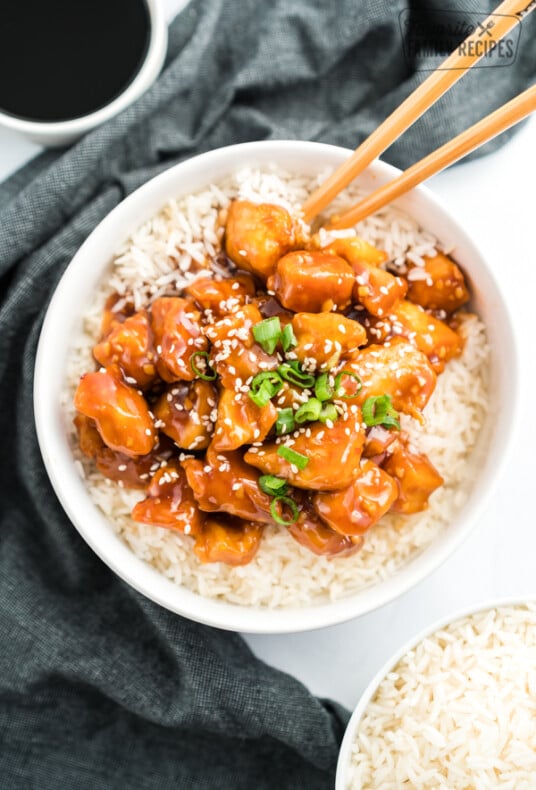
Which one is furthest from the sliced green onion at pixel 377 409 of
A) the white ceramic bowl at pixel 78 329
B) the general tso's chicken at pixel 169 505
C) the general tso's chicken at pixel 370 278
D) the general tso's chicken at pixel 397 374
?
the general tso's chicken at pixel 169 505

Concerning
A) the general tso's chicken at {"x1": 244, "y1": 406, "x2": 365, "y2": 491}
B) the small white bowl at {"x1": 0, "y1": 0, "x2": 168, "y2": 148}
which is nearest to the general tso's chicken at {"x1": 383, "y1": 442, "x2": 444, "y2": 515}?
the general tso's chicken at {"x1": 244, "y1": 406, "x2": 365, "y2": 491}

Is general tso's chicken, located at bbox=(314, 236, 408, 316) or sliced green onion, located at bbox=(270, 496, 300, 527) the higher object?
general tso's chicken, located at bbox=(314, 236, 408, 316)

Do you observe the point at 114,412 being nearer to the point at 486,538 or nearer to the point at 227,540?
the point at 227,540

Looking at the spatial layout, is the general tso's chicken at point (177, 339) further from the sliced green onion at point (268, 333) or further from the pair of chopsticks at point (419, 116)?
the pair of chopsticks at point (419, 116)

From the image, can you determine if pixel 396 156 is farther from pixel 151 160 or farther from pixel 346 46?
pixel 151 160

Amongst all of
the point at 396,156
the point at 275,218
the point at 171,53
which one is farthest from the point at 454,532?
the point at 171,53

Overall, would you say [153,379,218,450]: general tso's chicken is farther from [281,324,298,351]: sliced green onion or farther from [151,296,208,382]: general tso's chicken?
[281,324,298,351]: sliced green onion

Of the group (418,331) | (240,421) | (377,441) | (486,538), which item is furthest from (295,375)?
(486,538)
